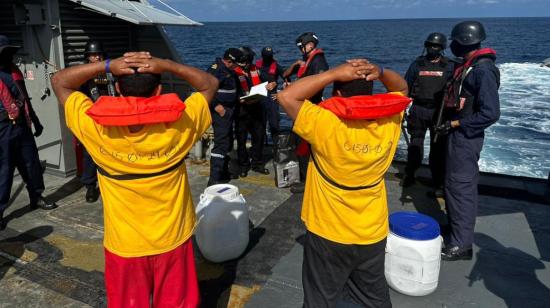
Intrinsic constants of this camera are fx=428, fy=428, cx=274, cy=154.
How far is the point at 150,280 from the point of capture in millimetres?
2416

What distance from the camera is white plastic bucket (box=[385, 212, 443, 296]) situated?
334cm

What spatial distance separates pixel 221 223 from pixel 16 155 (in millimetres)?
2804

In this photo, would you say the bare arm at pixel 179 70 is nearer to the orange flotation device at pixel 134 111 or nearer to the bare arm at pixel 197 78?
the bare arm at pixel 197 78

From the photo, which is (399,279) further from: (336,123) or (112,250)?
(112,250)

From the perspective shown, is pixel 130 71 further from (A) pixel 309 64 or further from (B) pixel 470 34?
(A) pixel 309 64

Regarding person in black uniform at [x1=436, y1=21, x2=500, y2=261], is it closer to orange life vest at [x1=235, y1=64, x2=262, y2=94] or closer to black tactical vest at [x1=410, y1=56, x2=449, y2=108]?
black tactical vest at [x1=410, y1=56, x2=449, y2=108]

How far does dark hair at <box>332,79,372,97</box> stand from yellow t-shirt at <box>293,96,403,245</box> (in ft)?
0.49

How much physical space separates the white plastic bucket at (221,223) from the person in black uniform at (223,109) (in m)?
1.94

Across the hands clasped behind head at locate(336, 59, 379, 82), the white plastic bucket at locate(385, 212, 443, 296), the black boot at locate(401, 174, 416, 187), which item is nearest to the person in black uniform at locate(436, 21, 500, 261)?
the white plastic bucket at locate(385, 212, 443, 296)

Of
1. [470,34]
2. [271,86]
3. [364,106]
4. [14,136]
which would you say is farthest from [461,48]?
[14,136]

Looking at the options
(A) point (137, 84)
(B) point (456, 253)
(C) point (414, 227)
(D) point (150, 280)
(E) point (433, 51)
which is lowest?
(B) point (456, 253)

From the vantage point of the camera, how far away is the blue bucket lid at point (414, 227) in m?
3.34

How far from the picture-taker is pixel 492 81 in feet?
12.3

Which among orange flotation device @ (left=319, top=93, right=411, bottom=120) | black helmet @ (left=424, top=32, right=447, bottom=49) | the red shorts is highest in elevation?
black helmet @ (left=424, top=32, right=447, bottom=49)
